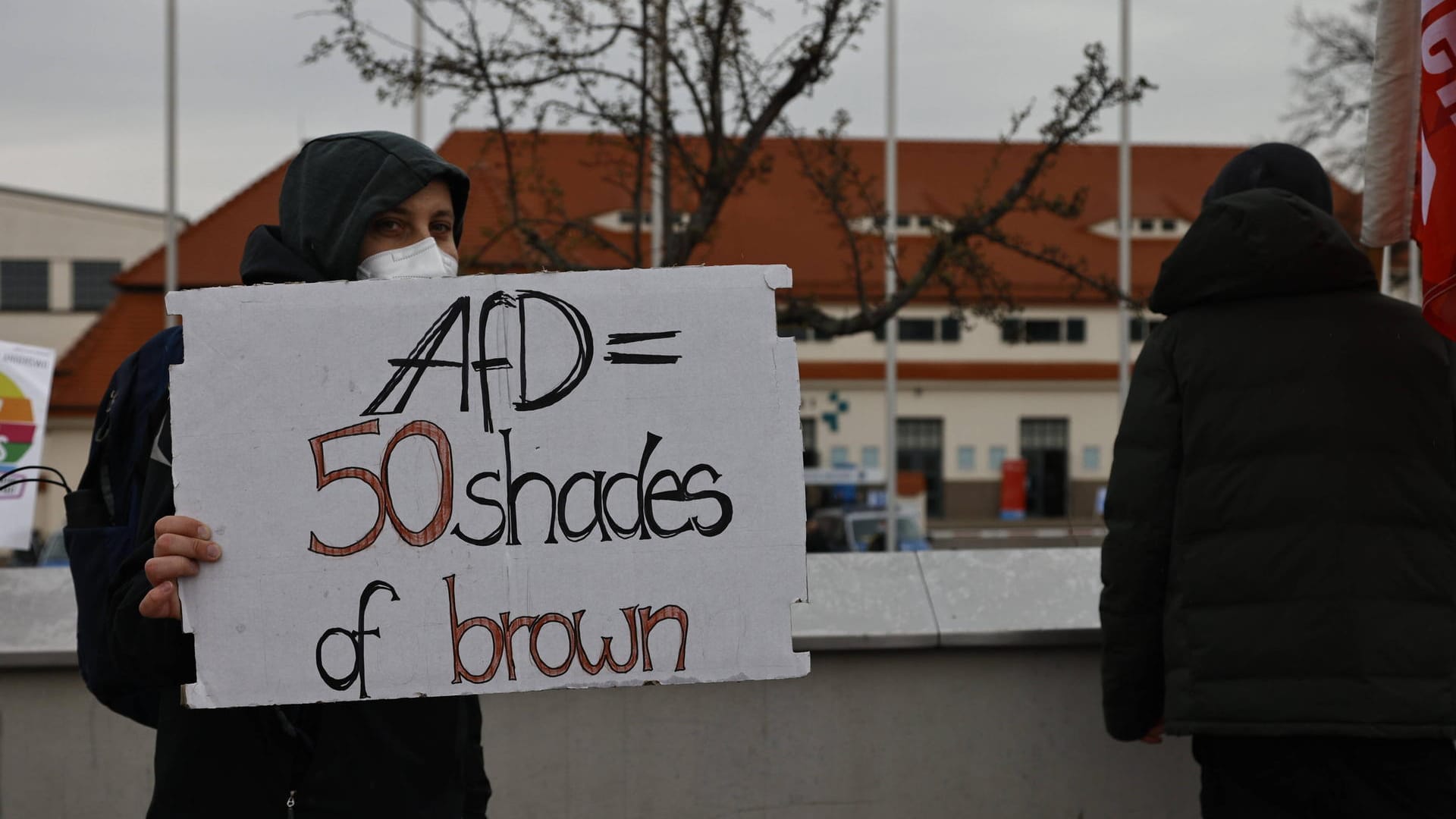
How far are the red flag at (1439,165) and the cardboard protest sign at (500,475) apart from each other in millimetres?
1112

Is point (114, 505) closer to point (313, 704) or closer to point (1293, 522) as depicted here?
point (313, 704)

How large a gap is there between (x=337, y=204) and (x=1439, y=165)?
173 cm

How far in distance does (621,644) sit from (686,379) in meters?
0.37

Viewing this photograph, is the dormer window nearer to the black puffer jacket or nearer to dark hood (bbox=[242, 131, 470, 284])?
the black puffer jacket

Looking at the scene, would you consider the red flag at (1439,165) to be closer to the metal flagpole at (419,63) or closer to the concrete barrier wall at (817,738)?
the concrete barrier wall at (817,738)

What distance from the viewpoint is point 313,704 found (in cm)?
210

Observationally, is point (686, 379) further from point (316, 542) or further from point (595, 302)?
point (316, 542)

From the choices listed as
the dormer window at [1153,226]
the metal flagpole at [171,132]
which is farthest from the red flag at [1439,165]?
the dormer window at [1153,226]

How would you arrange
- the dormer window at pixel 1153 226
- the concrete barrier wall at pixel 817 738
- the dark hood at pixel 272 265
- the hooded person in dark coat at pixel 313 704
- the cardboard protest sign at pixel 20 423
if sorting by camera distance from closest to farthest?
the hooded person in dark coat at pixel 313 704 → the dark hood at pixel 272 265 → the concrete barrier wall at pixel 817 738 → the cardboard protest sign at pixel 20 423 → the dormer window at pixel 1153 226

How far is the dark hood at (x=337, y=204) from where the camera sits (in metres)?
2.10

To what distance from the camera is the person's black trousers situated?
2.55m

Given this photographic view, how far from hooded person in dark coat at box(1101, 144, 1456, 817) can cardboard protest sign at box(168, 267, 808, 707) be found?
3.31 feet

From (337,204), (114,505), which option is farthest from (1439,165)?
(114,505)

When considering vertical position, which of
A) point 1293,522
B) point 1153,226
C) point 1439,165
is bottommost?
point 1293,522
